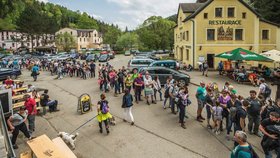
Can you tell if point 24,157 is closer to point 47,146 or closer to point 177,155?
point 47,146

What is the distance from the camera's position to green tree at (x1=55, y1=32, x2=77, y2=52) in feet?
257

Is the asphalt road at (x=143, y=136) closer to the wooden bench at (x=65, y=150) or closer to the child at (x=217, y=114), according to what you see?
the child at (x=217, y=114)

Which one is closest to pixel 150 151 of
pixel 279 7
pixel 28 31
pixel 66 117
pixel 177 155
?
pixel 177 155

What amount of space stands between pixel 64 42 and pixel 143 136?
243ft

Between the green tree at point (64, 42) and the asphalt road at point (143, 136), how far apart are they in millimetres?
68019

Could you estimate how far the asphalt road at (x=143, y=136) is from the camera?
8.91 meters

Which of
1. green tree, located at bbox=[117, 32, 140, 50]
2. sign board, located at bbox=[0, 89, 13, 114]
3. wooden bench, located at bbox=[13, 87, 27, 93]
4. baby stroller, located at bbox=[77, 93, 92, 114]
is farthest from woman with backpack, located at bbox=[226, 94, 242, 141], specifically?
green tree, located at bbox=[117, 32, 140, 50]

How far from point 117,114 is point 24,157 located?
245 inches

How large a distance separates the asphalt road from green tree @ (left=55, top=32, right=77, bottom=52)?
68.0 meters

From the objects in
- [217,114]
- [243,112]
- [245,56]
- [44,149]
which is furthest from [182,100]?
[245,56]

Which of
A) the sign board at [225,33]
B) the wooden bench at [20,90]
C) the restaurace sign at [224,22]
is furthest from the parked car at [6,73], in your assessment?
the sign board at [225,33]

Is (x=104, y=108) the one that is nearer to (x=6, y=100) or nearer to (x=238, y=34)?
(x=6, y=100)

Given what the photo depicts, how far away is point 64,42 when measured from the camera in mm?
79438

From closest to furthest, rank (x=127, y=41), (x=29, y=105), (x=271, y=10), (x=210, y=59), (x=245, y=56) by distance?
(x=29, y=105), (x=245, y=56), (x=210, y=59), (x=271, y=10), (x=127, y=41)
